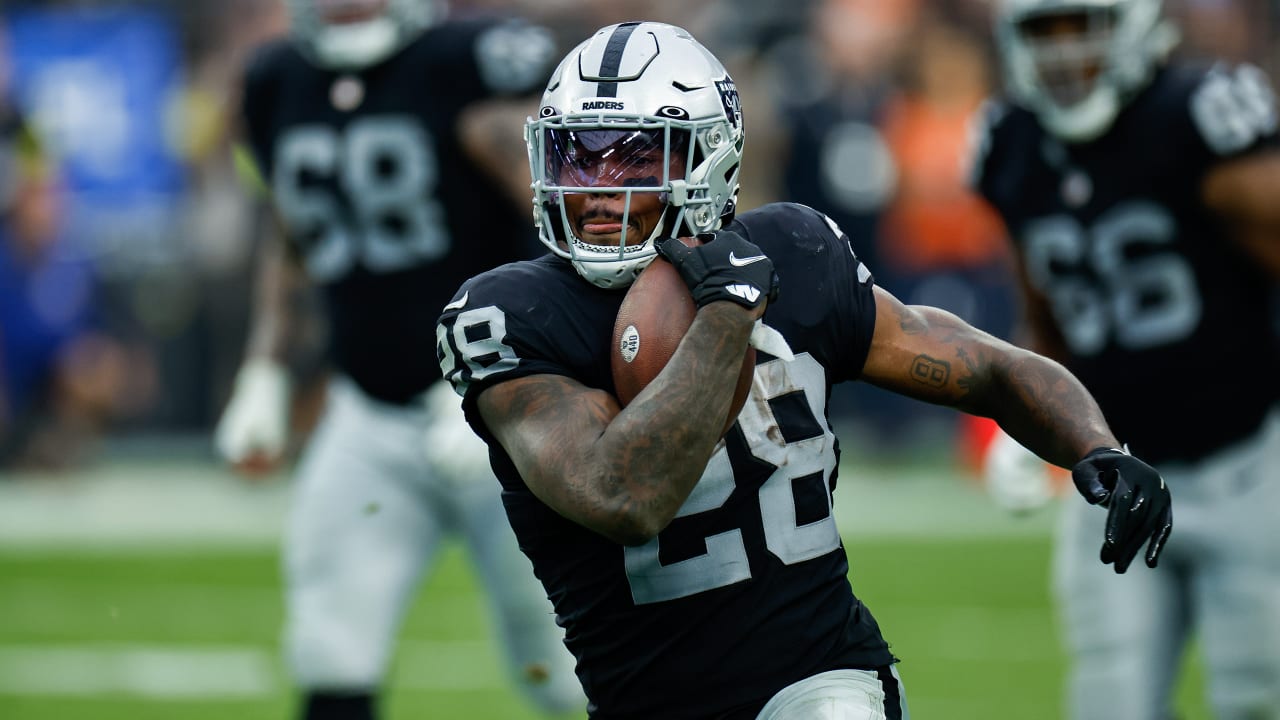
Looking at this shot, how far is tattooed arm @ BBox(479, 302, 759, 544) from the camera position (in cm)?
278

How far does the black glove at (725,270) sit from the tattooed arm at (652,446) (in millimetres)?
21

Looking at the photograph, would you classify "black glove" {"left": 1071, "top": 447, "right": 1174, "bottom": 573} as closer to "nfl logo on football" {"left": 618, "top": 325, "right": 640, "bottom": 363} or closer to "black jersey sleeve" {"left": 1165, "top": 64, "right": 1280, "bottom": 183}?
"nfl logo on football" {"left": 618, "top": 325, "right": 640, "bottom": 363}

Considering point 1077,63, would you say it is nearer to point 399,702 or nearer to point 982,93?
point 399,702

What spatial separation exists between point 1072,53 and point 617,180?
1.94 m

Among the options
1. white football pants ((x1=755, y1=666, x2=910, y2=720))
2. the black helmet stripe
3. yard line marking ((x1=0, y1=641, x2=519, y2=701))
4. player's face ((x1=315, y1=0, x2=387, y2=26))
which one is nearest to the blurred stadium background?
yard line marking ((x1=0, y1=641, x2=519, y2=701))

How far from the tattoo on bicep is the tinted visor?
0.50 meters

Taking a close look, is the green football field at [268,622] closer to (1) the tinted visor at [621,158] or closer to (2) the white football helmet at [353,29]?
(2) the white football helmet at [353,29]

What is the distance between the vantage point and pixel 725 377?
110 inches

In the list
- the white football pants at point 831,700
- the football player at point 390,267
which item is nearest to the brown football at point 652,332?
the white football pants at point 831,700

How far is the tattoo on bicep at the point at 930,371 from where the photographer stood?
316 centimetres

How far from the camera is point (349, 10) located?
4.96 meters

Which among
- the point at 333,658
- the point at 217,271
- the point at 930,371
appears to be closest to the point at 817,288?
the point at 930,371

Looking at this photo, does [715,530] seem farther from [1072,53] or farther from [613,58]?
[1072,53]

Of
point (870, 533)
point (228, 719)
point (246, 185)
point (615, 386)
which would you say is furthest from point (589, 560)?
point (246, 185)
